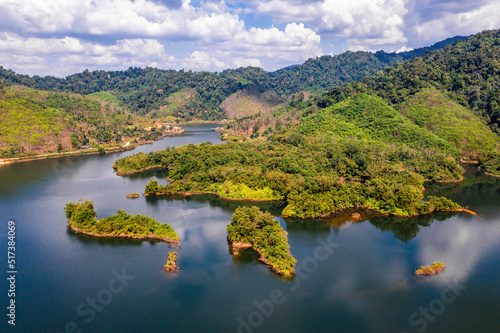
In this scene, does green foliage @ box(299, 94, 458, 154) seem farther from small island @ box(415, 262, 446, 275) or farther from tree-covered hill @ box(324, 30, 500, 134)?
small island @ box(415, 262, 446, 275)

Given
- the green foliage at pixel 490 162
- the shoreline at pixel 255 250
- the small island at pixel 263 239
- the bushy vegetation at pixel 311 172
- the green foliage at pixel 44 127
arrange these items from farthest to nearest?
the green foliage at pixel 44 127 < the green foliage at pixel 490 162 < the bushy vegetation at pixel 311 172 < the small island at pixel 263 239 < the shoreline at pixel 255 250

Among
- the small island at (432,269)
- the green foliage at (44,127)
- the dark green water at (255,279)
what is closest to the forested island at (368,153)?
the dark green water at (255,279)

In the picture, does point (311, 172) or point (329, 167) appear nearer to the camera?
point (311, 172)

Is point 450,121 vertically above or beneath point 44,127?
above

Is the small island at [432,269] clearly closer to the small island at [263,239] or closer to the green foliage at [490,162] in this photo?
the small island at [263,239]

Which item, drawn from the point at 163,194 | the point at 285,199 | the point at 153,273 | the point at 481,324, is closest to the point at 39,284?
the point at 153,273

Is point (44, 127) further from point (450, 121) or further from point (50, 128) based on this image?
point (450, 121)

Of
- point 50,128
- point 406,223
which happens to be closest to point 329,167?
point 406,223
